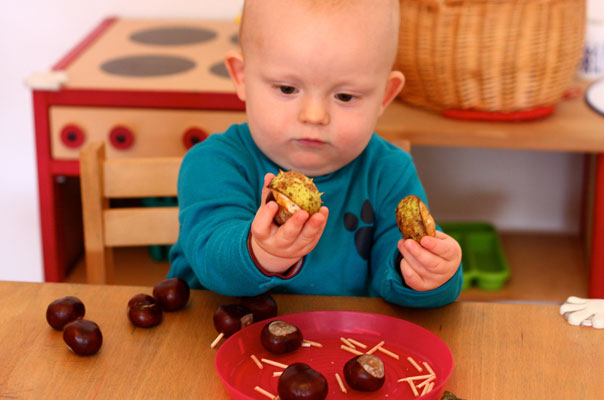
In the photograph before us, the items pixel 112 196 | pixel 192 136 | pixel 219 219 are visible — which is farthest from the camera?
pixel 192 136

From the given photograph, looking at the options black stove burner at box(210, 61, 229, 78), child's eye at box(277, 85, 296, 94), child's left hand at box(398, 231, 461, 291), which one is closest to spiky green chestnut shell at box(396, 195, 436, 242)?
child's left hand at box(398, 231, 461, 291)

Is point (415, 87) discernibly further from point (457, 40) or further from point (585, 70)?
point (585, 70)

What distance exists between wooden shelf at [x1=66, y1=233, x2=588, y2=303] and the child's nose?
947mm

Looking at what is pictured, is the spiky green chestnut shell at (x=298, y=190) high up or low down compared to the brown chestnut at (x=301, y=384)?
up

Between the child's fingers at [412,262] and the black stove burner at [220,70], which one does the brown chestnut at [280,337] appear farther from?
the black stove burner at [220,70]

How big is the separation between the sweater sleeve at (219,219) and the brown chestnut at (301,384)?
142 mm

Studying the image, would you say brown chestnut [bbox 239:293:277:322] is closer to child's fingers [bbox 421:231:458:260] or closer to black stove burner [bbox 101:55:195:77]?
child's fingers [bbox 421:231:458:260]

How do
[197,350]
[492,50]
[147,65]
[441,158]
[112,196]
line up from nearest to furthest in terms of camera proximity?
[197,350]
[112,196]
[492,50]
[147,65]
[441,158]

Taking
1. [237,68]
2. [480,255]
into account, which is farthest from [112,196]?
[480,255]

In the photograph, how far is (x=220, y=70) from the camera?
170cm

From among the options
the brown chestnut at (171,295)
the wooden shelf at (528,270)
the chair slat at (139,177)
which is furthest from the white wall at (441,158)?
the brown chestnut at (171,295)

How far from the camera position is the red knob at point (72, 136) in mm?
1606

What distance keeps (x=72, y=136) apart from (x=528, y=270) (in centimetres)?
107

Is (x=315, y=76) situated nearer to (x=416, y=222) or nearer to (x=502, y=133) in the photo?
(x=416, y=222)
